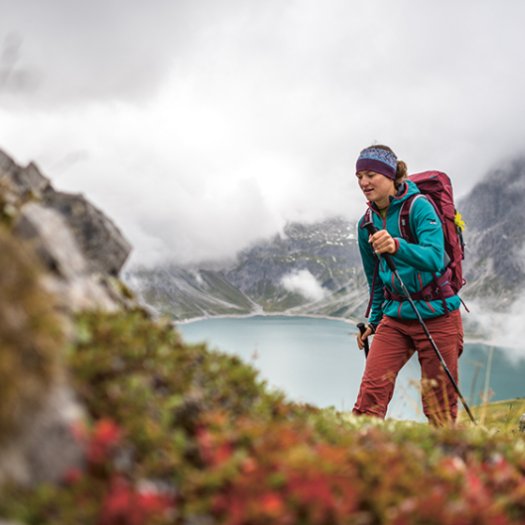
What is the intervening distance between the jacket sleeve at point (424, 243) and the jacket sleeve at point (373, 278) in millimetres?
1687

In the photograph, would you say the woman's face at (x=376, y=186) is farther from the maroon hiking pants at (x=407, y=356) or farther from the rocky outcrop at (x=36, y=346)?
the rocky outcrop at (x=36, y=346)

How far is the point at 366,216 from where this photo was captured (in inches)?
388

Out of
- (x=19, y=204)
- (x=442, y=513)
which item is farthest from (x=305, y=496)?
(x=19, y=204)

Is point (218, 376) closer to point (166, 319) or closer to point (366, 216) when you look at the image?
point (166, 319)

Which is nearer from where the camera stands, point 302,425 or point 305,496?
point 305,496

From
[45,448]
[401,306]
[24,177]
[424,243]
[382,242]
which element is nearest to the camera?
[45,448]

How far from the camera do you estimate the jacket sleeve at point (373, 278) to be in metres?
10.6

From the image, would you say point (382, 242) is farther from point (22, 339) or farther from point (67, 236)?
point (22, 339)

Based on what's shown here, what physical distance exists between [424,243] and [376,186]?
1.54m

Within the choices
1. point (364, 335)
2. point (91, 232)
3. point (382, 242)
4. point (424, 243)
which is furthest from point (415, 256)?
point (91, 232)

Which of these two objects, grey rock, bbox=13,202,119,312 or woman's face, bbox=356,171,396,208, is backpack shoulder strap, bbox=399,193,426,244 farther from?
grey rock, bbox=13,202,119,312

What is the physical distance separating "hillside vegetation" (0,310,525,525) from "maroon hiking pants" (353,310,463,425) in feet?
14.0

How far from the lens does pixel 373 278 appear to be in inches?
424

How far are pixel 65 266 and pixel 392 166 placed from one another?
6.73m
